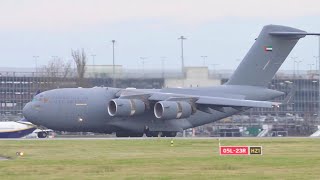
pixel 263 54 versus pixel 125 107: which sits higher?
pixel 263 54

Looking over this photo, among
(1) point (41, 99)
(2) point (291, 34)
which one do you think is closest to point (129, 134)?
(1) point (41, 99)

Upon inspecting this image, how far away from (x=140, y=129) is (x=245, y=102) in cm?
699

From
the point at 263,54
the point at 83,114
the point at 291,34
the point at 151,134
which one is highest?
the point at 291,34

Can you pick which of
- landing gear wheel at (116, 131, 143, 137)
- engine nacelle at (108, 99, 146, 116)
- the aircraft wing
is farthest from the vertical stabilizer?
engine nacelle at (108, 99, 146, 116)

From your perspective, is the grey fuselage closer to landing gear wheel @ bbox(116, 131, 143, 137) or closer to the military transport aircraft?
the military transport aircraft

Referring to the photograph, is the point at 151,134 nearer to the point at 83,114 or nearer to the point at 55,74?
the point at 83,114

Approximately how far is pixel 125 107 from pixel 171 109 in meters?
2.99

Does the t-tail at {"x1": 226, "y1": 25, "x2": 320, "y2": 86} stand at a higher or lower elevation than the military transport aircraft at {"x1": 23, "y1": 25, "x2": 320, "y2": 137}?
higher

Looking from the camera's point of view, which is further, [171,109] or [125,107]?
[171,109]

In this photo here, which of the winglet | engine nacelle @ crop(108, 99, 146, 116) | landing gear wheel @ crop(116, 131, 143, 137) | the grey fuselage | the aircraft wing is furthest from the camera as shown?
the winglet

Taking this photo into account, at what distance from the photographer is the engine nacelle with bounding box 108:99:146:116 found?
6059 cm

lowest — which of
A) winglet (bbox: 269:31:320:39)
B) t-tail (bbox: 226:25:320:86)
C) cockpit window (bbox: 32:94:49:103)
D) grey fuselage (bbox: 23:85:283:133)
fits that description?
grey fuselage (bbox: 23:85:283:133)

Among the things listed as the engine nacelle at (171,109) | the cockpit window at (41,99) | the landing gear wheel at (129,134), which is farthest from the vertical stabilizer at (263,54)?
the cockpit window at (41,99)

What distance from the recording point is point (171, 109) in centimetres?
6156
